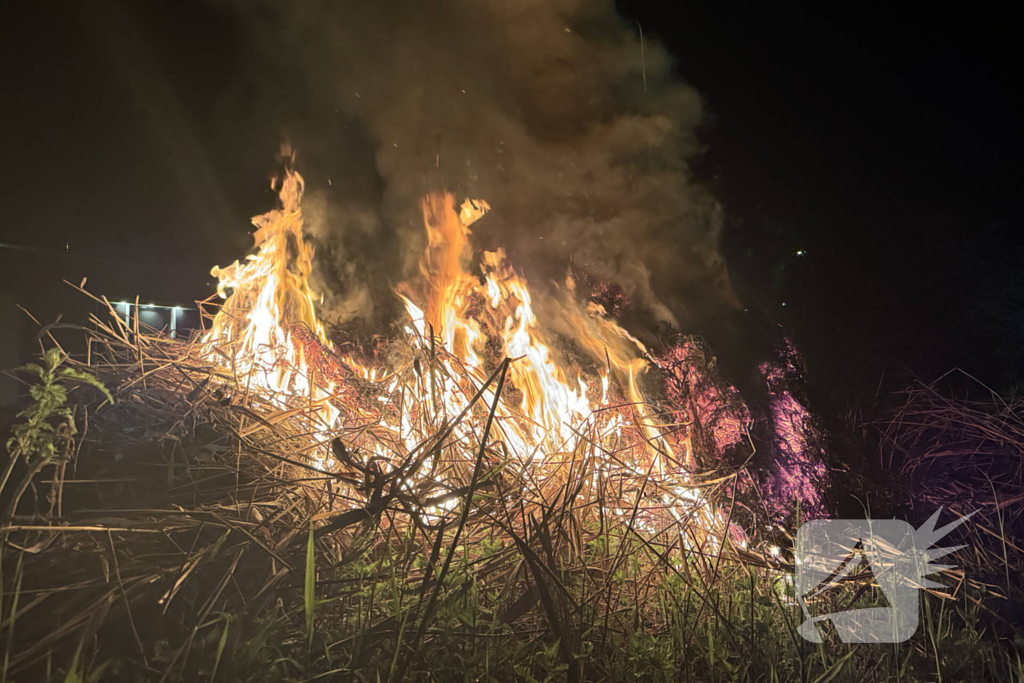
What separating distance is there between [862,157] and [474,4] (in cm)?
216

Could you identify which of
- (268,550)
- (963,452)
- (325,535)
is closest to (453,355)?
(325,535)

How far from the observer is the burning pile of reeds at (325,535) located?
123cm

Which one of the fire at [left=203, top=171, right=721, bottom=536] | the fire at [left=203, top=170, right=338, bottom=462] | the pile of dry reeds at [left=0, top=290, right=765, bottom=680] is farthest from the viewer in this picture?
the fire at [left=203, top=170, right=338, bottom=462]

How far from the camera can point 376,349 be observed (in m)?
3.82

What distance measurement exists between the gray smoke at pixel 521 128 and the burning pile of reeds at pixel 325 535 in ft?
2.63

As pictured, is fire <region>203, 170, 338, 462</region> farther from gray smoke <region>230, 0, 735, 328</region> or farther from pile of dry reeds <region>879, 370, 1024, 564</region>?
pile of dry reeds <region>879, 370, 1024, 564</region>

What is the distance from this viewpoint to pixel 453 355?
89.4 inches

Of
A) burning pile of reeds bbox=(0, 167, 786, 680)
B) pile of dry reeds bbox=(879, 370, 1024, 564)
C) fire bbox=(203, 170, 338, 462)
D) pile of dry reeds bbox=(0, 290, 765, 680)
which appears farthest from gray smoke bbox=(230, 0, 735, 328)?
pile of dry reeds bbox=(0, 290, 765, 680)

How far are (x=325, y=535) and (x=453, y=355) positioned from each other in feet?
3.05

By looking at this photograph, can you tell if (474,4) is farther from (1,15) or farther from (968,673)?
(968,673)

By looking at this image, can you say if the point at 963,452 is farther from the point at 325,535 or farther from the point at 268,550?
the point at 268,550

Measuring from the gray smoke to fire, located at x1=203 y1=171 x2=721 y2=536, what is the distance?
0.56 feet

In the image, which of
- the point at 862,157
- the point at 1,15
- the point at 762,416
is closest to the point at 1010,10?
the point at 862,157

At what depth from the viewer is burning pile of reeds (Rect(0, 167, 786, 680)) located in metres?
1.23
